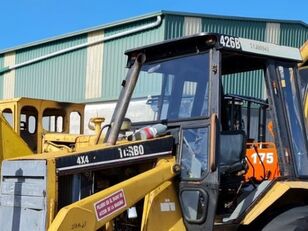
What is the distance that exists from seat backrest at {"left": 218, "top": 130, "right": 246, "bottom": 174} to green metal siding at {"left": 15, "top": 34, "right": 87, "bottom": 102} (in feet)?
51.1

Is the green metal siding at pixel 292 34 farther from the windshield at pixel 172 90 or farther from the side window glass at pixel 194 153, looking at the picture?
the side window glass at pixel 194 153

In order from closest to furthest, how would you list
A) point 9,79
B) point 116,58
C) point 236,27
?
point 236,27 → point 116,58 → point 9,79

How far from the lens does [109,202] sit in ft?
15.6

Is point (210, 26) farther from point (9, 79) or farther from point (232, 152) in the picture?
point (232, 152)

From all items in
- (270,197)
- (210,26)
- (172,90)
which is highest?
(210,26)

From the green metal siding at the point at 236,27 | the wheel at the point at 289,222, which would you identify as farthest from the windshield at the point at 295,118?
the green metal siding at the point at 236,27

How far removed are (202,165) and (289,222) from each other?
3.19 ft

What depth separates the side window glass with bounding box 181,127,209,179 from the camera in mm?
5137

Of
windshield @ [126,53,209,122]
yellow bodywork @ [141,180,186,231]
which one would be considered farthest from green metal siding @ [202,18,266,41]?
yellow bodywork @ [141,180,186,231]

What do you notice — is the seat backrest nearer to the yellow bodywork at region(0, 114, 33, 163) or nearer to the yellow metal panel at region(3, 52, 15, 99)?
the yellow bodywork at region(0, 114, 33, 163)

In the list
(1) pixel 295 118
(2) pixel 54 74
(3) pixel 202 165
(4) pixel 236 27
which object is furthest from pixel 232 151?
(2) pixel 54 74

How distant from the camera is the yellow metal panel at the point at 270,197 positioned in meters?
5.26

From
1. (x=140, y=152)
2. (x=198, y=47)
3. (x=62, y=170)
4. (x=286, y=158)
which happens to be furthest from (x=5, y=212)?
(x=286, y=158)

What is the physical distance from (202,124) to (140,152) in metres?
0.58
